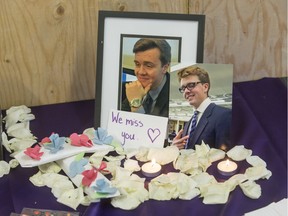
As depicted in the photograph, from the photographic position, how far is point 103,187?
945 mm

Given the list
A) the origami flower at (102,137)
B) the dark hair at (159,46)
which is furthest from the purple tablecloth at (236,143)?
the dark hair at (159,46)

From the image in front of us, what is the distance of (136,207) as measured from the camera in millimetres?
954

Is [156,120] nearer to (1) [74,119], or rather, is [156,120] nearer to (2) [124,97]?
(2) [124,97]

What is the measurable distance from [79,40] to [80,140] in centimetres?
31

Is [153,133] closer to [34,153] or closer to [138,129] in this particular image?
[138,129]

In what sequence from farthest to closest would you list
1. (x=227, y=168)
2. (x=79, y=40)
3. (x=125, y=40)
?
1. (x=79, y=40)
2. (x=125, y=40)
3. (x=227, y=168)

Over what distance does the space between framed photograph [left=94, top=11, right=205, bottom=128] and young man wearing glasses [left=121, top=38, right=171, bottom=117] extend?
0.06 feet

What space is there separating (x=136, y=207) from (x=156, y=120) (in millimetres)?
236

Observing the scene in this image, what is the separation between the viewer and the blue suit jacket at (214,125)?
110 cm

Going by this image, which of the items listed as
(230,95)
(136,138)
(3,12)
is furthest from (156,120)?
(3,12)

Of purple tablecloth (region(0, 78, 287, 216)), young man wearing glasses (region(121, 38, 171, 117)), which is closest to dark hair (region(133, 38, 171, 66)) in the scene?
young man wearing glasses (region(121, 38, 171, 117))

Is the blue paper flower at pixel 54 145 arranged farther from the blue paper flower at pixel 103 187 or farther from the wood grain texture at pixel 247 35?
the wood grain texture at pixel 247 35

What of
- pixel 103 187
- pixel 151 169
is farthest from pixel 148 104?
pixel 103 187

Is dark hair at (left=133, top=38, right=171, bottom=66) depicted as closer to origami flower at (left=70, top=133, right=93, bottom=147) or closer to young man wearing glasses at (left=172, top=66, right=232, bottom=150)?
young man wearing glasses at (left=172, top=66, right=232, bottom=150)
